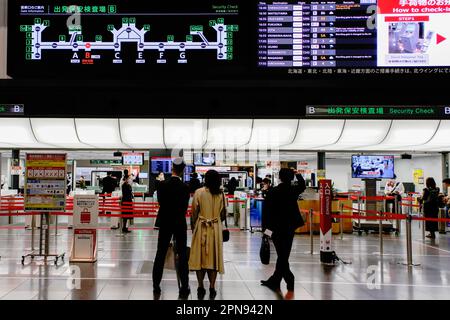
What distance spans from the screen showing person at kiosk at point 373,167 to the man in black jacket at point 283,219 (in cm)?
972

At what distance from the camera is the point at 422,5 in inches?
187

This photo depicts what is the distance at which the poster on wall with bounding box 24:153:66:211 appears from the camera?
8023 millimetres

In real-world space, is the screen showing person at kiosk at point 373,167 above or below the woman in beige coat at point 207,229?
above

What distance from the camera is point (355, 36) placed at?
4.92 metres

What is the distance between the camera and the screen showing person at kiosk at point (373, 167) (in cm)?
1492

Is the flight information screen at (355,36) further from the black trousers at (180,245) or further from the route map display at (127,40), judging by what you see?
the black trousers at (180,245)

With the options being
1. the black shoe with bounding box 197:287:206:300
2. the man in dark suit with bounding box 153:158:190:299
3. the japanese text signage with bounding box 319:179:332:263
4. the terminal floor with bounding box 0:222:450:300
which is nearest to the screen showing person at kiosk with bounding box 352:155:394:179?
the terminal floor with bounding box 0:222:450:300

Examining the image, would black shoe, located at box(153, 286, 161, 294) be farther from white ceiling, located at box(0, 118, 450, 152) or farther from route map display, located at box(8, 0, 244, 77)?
white ceiling, located at box(0, 118, 450, 152)

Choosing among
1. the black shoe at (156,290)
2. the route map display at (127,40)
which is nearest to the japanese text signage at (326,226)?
the black shoe at (156,290)

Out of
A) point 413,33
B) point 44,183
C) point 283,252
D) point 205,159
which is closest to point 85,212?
point 44,183

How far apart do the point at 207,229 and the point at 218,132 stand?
7.56 m

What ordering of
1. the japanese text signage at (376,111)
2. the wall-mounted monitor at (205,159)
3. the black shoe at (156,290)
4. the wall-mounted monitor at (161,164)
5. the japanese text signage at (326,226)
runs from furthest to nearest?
the wall-mounted monitor at (205,159)
the wall-mounted monitor at (161,164)
the japanese text signage at (326,226)
the black shoe at (156,290)
the japanese text signage at (376,111)

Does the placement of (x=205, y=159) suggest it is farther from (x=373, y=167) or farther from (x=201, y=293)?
(x=201, y=293)

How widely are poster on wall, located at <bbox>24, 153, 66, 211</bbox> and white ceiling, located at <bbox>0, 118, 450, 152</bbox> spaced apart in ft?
14.3
